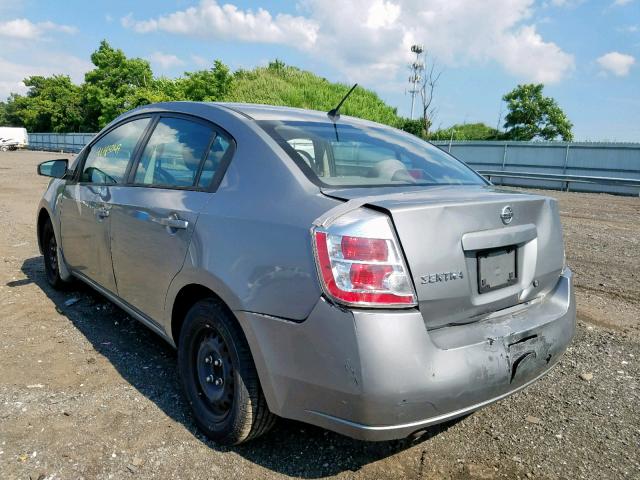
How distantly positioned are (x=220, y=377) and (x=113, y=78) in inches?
2109

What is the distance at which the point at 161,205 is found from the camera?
2.84 metres

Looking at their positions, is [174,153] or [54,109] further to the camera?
[54,109]

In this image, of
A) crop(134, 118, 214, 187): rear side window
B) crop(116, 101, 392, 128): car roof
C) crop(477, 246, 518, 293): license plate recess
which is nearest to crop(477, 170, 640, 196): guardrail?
crop(116, 101, 392, 128): car roof

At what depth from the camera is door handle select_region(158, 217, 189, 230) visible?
2.61 meters

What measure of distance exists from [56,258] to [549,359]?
14.2 feet

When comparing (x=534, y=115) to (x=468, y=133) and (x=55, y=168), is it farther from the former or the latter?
(x=55, y=168)

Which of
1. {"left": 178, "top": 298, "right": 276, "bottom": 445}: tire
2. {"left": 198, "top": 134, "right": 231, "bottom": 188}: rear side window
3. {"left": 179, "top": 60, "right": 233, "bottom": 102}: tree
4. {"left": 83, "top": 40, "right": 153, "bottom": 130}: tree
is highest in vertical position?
{"left": 83, "top": 40, "right": 153, "bottom": 130}: tree

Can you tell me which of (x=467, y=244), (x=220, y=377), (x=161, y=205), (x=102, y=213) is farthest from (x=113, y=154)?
(x=467, y=244)

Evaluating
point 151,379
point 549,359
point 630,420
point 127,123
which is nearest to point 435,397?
point 549,359

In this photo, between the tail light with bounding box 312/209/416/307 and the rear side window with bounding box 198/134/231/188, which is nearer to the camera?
the tail light with bounding box 312/209/416/307

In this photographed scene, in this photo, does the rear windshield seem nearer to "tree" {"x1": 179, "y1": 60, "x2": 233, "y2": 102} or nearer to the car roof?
the car roof

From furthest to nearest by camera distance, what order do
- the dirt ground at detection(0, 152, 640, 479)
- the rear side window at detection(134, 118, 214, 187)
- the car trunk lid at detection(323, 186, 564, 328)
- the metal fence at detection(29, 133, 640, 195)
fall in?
the metal fence at detection(29, 133, 640, 195), the rear side window at detection(134, 118, 214, 187), the dirt ground at detection(0, 152, 640, 479), the car trunk lid at detection(323, 186, 564, 328)

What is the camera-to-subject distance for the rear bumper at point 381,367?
1862 mm

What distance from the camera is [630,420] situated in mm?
2844
